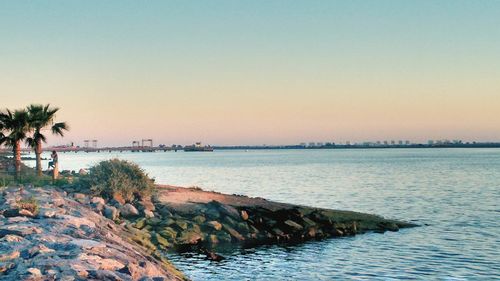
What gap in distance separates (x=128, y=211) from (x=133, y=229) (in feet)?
16.0

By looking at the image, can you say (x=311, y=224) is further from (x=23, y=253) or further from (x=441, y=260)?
(x=23, y=253)

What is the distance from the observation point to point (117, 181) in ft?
99.1

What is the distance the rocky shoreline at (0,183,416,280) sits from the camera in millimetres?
10672

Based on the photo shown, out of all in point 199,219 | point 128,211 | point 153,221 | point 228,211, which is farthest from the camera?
point 228,211

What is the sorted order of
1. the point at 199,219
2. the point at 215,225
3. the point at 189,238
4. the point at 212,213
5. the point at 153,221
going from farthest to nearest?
the point at 212,213, the point at 199,219, the point at 215,225, the point at 153,221, the point at 189,238

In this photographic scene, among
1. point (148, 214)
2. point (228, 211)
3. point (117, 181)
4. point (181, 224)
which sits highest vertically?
point (117, 181)

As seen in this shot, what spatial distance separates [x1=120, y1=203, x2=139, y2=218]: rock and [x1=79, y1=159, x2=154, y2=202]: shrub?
93.8 inches

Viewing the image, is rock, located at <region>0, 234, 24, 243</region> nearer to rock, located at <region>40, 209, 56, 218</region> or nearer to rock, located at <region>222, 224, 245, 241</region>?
rock, located at <region>40, 209, 56, 218</region>

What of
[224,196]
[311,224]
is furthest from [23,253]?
[224,196]

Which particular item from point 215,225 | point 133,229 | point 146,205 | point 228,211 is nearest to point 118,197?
point 146,205

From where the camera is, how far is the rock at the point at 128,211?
27188 millimetres

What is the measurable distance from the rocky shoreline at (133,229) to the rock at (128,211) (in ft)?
Answer: 0.18

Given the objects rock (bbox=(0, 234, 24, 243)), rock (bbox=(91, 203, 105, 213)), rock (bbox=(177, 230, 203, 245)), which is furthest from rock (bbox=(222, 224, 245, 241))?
rock (bbox=(0, 234, 24, 243))

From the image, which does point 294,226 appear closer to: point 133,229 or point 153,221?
point 153,221
